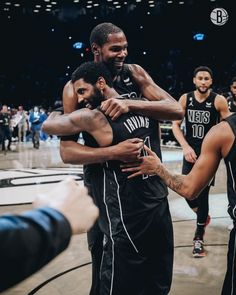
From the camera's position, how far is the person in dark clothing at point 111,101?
2512 mm

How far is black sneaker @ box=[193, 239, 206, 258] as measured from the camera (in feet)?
14.5

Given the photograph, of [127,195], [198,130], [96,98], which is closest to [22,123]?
[198,130]

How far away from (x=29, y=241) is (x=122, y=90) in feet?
6.50

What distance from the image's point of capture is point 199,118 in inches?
195

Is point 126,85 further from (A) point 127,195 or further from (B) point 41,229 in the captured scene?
(B) point 41,229

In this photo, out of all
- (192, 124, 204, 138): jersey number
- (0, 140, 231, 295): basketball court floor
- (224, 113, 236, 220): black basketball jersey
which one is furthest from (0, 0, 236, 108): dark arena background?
(224, 113, 236, 220): black basketball jersey

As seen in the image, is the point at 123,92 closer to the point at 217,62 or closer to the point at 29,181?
the point at 29,181

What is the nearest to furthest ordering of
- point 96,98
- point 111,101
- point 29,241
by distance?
point 29,241, point 111,101, point 96,98

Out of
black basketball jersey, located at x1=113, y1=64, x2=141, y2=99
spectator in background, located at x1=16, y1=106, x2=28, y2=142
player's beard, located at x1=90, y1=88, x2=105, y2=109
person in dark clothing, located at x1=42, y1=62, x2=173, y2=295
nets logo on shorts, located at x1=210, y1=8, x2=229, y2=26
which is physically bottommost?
spectator in background, located at x1=16, y1=106, x2=28, y2=142

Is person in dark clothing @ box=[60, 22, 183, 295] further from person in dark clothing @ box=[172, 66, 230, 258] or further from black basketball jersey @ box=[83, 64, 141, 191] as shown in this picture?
person in dark clothing @ box=[172, 66, 230, 258]

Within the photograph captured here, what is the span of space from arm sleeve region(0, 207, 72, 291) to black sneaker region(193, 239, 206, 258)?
358 centimetres

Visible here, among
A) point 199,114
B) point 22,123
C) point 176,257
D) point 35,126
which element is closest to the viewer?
point 176,257

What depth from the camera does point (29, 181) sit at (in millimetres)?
8672

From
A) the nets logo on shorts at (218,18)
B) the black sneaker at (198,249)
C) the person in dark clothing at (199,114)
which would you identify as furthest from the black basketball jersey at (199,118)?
the nets logo on shorts at (218,18)
